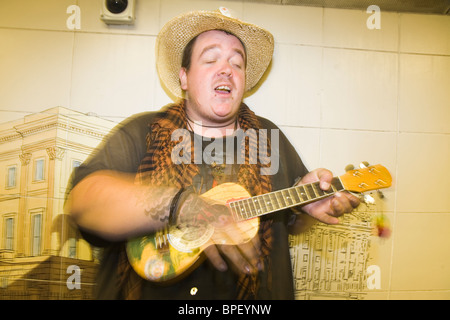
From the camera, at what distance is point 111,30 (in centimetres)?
165

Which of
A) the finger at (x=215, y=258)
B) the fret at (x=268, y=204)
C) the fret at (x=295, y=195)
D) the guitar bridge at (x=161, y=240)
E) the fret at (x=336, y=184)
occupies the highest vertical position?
the fret at (x=336, y=184)

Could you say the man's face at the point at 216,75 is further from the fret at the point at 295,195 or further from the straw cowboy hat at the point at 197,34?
the fret at the point at 295,195

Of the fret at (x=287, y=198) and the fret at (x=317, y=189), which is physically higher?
the fret at (x=317, y=189)

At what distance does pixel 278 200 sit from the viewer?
4.57 feet

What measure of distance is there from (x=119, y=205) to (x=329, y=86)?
1.31 m

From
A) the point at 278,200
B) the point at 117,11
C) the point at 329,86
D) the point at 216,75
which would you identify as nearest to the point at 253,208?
the point at 278,200

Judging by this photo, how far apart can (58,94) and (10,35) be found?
431mm

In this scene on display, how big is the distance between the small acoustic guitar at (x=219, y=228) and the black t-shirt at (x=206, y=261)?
0.30 feet

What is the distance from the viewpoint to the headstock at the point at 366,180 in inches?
54.3

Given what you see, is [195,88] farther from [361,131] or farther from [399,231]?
[399,231]

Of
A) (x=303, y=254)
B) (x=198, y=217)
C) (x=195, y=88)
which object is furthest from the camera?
(x=303, y=254)

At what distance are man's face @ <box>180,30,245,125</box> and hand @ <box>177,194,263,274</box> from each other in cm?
45

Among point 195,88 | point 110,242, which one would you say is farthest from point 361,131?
point 110,242

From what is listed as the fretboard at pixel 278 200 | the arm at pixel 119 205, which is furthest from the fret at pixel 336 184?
the arm at pixel 119 205
